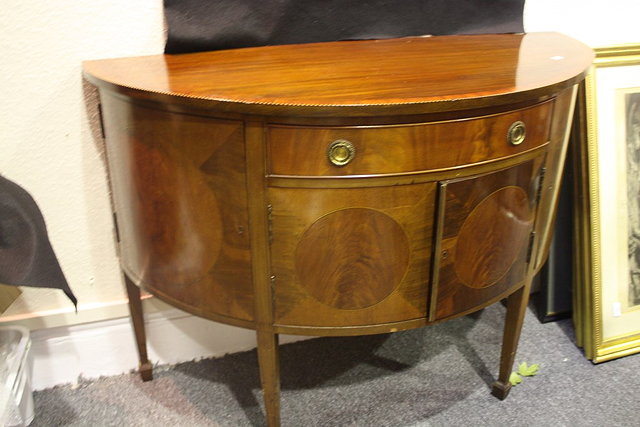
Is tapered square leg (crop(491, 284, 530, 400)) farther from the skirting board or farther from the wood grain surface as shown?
the skirting board

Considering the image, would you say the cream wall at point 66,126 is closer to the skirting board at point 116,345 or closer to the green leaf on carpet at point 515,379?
the skirting board at point 116,345

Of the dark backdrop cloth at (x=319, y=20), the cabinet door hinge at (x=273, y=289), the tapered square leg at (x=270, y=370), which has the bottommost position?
the tapered square leg at (x=270, y=370)

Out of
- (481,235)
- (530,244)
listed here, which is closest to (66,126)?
(481,235)

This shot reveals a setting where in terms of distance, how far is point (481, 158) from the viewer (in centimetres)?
90

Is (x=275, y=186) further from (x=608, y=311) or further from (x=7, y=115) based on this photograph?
(x=608, y=311)

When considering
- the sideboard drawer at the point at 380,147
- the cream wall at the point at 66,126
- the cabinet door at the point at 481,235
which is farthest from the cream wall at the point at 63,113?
the cabinet door at the point at 481,235

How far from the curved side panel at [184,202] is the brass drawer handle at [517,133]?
0.43 meters

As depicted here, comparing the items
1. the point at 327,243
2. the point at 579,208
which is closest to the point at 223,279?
the point at 327,243

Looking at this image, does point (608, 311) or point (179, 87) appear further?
point (608, 311)

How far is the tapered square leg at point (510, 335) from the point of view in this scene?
121cm

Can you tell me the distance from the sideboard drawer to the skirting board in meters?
0.74

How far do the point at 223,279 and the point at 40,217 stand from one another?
0.35 metres

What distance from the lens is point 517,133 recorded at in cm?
92

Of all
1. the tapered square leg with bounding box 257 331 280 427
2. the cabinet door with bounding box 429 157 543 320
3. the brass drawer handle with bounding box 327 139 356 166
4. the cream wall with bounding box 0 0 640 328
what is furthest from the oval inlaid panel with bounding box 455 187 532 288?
the cream wall with bounding box 0 0 640 328
